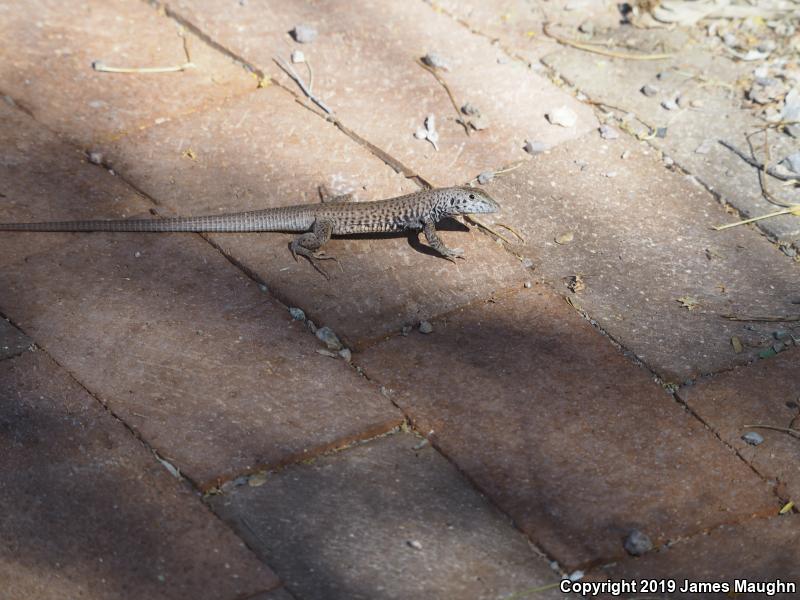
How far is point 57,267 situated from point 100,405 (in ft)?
3.04

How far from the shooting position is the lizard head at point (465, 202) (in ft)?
16.4

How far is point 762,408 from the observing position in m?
4.25

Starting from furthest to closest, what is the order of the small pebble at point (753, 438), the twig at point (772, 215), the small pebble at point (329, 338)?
the twig at point (772, 215) → the small pebble at point (329, 338) → the small pebble at point (753, 438)

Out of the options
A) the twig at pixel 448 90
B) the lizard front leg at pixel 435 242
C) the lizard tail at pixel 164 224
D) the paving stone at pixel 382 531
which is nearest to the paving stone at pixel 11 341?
the lizard tail at pixel 164 224

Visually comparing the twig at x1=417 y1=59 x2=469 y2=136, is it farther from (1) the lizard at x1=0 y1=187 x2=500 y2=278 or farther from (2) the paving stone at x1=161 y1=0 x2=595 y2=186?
(1) the lizard at x1=0 y1=187 x2=500 y2=278

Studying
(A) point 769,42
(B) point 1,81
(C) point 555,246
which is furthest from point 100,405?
(A) point 769,42

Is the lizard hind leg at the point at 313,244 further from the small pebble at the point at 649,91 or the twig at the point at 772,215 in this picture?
the small pebble at the point at 649,91

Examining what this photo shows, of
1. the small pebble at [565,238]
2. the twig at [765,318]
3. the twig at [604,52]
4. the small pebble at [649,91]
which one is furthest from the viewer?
the twig at [604,52]

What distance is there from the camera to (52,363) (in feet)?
13.7

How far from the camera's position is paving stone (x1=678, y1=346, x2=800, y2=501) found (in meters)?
4.03

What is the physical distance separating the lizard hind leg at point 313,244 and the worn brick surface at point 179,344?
33 cm

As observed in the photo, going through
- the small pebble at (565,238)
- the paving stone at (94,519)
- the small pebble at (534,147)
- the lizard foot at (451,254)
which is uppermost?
the small pebble at (534,147)

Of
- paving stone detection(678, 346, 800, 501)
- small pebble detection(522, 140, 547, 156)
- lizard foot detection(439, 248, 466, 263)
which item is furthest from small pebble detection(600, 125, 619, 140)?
paving stone detection(678, 346, 800, 501)

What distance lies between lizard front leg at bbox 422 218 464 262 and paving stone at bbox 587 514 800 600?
1.82 metres
